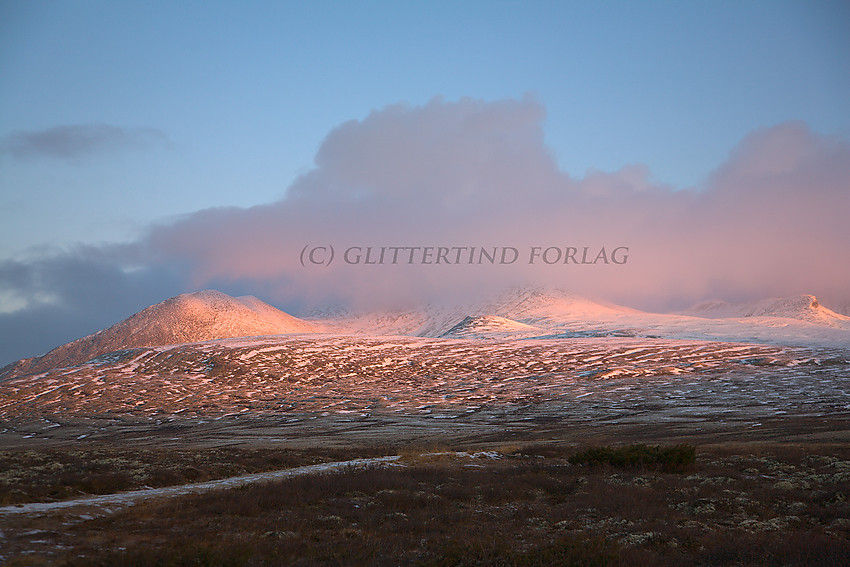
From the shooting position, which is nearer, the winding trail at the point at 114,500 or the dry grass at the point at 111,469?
the winding trail at the point at 114,500

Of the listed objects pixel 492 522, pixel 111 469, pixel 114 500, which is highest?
pixel 492 522

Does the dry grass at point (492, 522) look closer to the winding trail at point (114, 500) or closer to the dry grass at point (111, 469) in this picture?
the winding trail at point (114, 500)

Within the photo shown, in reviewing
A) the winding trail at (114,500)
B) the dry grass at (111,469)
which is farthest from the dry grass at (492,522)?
the dry grass at (111,469)

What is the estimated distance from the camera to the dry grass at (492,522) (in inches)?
571

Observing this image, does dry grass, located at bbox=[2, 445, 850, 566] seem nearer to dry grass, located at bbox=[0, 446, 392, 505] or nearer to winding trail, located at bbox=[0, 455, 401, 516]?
winding trail, located at bbox=[0, 455, 401, 516]

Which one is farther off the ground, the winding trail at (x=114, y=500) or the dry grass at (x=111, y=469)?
the winding trail at (x=114, y=500)

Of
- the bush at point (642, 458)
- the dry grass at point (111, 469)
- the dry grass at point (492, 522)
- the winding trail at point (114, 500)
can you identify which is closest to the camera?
the dry grass at point (492, 522)

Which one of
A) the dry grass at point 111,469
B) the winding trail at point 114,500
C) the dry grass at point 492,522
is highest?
the dry grass at point 492,522

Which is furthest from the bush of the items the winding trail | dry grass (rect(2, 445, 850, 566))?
the winding trail

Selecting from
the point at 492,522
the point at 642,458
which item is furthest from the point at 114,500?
the point at 642,458

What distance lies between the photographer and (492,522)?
768 inches

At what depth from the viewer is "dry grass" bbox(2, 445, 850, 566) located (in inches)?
571

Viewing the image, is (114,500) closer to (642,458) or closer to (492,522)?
(492,522)

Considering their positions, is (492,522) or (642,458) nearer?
(492,522)
